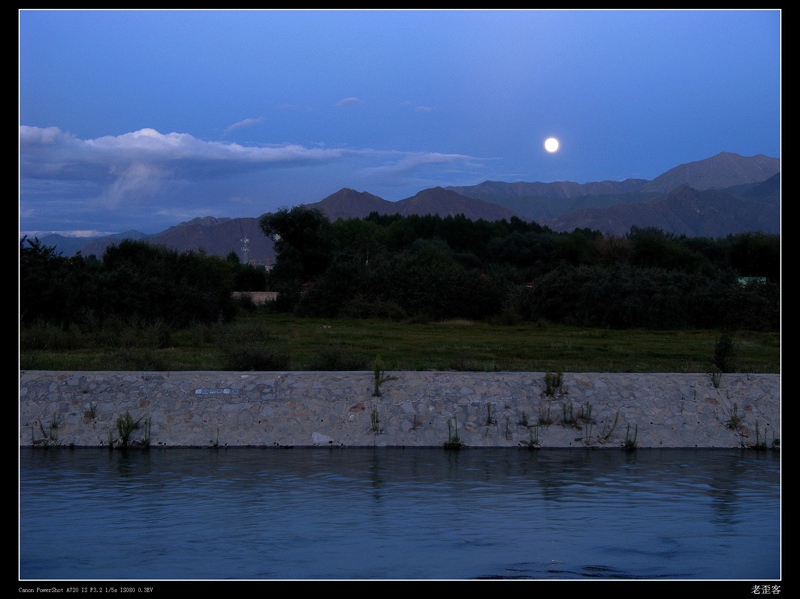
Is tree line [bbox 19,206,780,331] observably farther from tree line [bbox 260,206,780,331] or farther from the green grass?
the green grass

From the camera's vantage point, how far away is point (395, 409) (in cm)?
1564

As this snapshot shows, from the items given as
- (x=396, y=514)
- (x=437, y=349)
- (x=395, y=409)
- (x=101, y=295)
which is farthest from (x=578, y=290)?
(x=396, y=514)

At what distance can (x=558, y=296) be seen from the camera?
49.6m

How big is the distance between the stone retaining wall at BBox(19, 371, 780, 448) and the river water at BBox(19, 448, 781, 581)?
519 millimetres

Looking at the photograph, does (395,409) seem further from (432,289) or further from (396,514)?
(432,289)

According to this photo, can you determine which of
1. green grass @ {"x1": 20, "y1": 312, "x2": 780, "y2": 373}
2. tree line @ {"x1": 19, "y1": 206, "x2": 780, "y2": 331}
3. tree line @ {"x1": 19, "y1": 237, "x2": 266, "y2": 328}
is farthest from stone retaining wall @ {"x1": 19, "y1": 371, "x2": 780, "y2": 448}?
tree line @ {"x1": 19, "y1": 206, "x2": 780, "y2": 331}

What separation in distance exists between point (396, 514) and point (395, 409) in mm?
5487

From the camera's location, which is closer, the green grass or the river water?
the river water

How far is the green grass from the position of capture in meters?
21.6

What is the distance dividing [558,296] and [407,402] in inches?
1378

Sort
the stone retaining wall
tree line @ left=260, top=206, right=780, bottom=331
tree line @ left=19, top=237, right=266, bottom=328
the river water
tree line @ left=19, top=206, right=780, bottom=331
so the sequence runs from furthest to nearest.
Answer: tree line @ left=260, top=206, right=780, bottom=331 → tree line @ left=19, top=206, right=780, bottom=331 → tree line @ left=19, top=237, right=266, bottom=328 → the stone retaining wall → the river water
